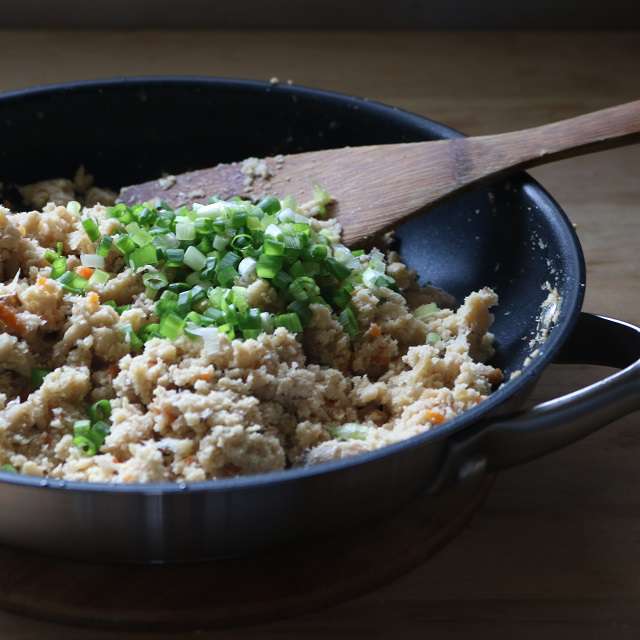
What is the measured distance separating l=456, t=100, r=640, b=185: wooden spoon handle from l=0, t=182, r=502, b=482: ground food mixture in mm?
262

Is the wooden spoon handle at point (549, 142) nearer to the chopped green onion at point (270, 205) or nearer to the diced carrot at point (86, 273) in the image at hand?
the chopped green onion at point (270, 205)

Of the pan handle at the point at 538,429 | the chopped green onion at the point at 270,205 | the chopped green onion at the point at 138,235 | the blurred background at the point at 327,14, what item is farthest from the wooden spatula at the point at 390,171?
the blurred background at the point at 327,14

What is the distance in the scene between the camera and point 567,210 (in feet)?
8.30

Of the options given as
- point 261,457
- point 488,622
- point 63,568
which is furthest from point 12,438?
point 488,622

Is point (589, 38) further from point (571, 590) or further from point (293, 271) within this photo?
point (571, 590)

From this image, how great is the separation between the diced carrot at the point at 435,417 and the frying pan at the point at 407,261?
15cm

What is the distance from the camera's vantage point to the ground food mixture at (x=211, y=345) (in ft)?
4.98

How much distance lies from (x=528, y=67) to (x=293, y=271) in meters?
1.57

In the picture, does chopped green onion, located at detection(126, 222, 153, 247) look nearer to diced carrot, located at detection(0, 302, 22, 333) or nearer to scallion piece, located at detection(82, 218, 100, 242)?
scallion piece, located at detection(82, 218, 100, 242)

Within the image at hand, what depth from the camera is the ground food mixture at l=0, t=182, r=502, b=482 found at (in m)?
1.52

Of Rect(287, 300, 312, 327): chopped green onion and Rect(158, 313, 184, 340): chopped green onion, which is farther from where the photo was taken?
Rect(287, 300, 312, 327): chopped green onion

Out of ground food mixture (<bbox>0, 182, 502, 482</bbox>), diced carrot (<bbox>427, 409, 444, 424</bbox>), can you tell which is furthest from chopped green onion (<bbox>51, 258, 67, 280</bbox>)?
diced carrot (<bbox>427, 409, 444, 424</bbox>)

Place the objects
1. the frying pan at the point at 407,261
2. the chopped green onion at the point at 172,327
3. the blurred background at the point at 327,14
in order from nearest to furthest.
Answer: the frying pan at the point at 407,261 → the chopped green onion at the point at 172,327 → the blurred background at the point at 327,14

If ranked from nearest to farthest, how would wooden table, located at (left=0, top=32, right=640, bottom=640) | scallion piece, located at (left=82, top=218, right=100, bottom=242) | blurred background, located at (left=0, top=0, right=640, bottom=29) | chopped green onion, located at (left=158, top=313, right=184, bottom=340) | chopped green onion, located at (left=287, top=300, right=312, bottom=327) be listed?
wooden table, located at (left=0, top=32, right=640, bottom=640), chopped green onion, located at (left=158, top=313, right=184, bottom=340), chopped green onion, located at (left=287, top=300, right=312, bottom=327), scallion piece, located at (left=82, top=218, right=100, bottom=242), blurred background, located at (left=0, top=0, right=640, bottom=29)
